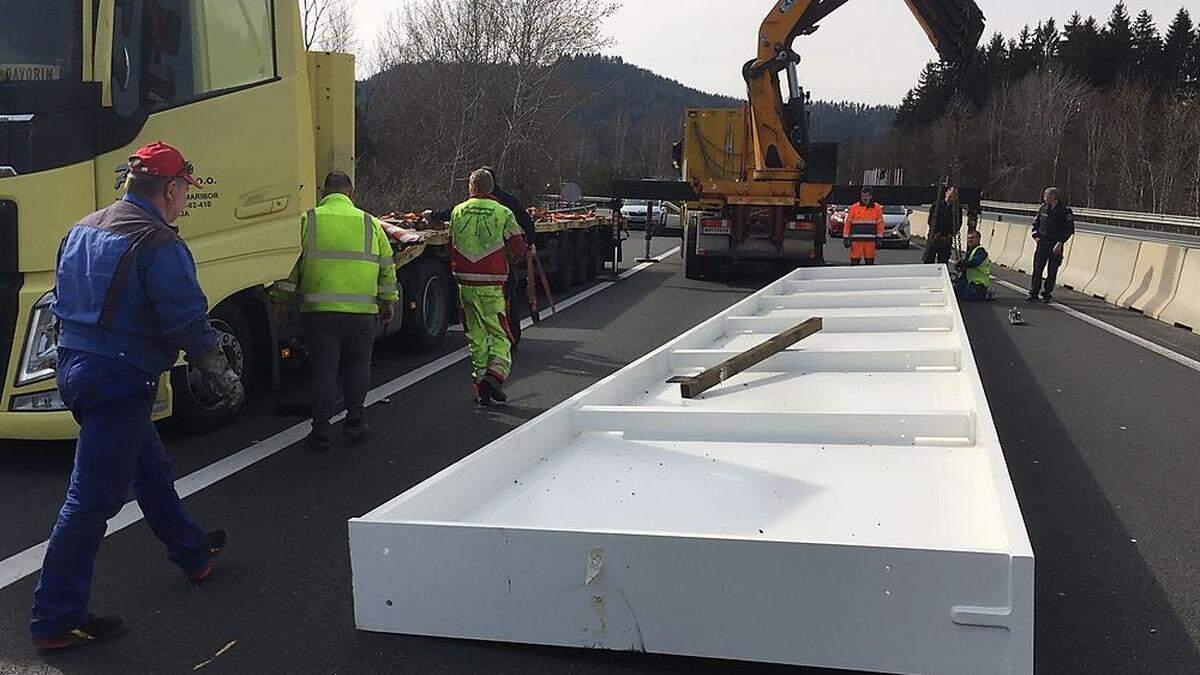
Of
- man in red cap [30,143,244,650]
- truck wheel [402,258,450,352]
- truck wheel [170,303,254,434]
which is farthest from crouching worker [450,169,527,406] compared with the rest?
man in red cap [30,143,244,650]

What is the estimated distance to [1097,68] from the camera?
7356cm

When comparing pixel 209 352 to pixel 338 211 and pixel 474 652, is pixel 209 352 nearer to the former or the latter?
pixel 474 652

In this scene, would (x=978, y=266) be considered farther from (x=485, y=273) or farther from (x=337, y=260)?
(x=337, y=260)

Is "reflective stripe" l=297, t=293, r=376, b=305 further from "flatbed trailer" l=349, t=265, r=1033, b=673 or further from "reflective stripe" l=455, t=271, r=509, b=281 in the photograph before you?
"flatbed trailer" l=349, t=265, r=1033, b=673

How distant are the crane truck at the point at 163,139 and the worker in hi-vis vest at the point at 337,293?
0.44m

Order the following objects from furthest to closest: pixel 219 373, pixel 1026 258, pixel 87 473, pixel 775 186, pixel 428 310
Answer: pixel 1026 258, pixel 775 186, pixel 428 310, pixel 219 373, pixel 87 473

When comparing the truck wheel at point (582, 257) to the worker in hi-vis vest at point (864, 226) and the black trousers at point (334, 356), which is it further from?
the black trousers at point (334, 356)

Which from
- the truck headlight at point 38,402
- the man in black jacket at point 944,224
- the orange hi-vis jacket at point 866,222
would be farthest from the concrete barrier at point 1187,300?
the truck headlight at point 38,402

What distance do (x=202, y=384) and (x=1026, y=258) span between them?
1861cm

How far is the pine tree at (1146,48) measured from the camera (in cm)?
7019

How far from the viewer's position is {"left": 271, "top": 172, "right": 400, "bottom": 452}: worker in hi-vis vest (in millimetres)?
6215

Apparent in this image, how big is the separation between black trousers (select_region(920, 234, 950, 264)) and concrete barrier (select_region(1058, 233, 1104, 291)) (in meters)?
2.12

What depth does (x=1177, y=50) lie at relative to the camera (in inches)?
2741

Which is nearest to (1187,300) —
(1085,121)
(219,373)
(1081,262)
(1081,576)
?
(1081,262)
